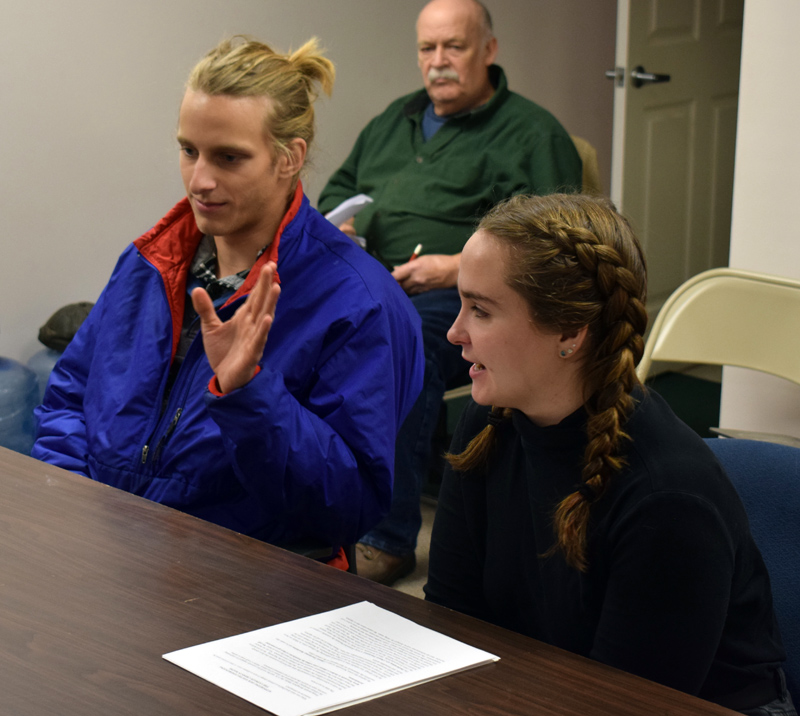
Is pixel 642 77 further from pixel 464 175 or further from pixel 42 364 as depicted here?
pixel 42 364

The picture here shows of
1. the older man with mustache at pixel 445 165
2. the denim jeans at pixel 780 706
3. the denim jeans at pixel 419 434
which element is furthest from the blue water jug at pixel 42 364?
the denim jeans at pixel 780 706

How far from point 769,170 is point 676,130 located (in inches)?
61.3

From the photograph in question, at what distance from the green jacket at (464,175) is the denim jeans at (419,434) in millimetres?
272

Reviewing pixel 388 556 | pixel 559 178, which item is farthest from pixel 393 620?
pixel 559 178

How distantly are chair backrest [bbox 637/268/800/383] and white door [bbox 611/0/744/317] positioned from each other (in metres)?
1.60

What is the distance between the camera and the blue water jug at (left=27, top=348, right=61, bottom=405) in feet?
9.40

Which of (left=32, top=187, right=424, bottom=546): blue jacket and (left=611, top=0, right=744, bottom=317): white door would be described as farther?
(left=611, top=0, right=744, bottom=317): white door

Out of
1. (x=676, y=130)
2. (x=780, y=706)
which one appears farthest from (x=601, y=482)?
(x=676, y=130)

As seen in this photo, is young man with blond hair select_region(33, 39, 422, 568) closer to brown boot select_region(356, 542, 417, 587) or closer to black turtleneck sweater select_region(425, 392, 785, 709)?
black turtleneck sweater select_region(425, 392, 785, 709)

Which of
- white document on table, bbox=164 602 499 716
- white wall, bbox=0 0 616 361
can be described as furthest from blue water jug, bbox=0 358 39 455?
white document on table, bbox=164 602 499 716

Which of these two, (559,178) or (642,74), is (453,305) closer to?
(559,178)

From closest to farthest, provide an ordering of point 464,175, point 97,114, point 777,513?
1. point 777,513
2. point 464,175
3. point 97,114

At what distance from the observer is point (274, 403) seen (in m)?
1.26

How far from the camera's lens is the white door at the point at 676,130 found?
12.1 ft
